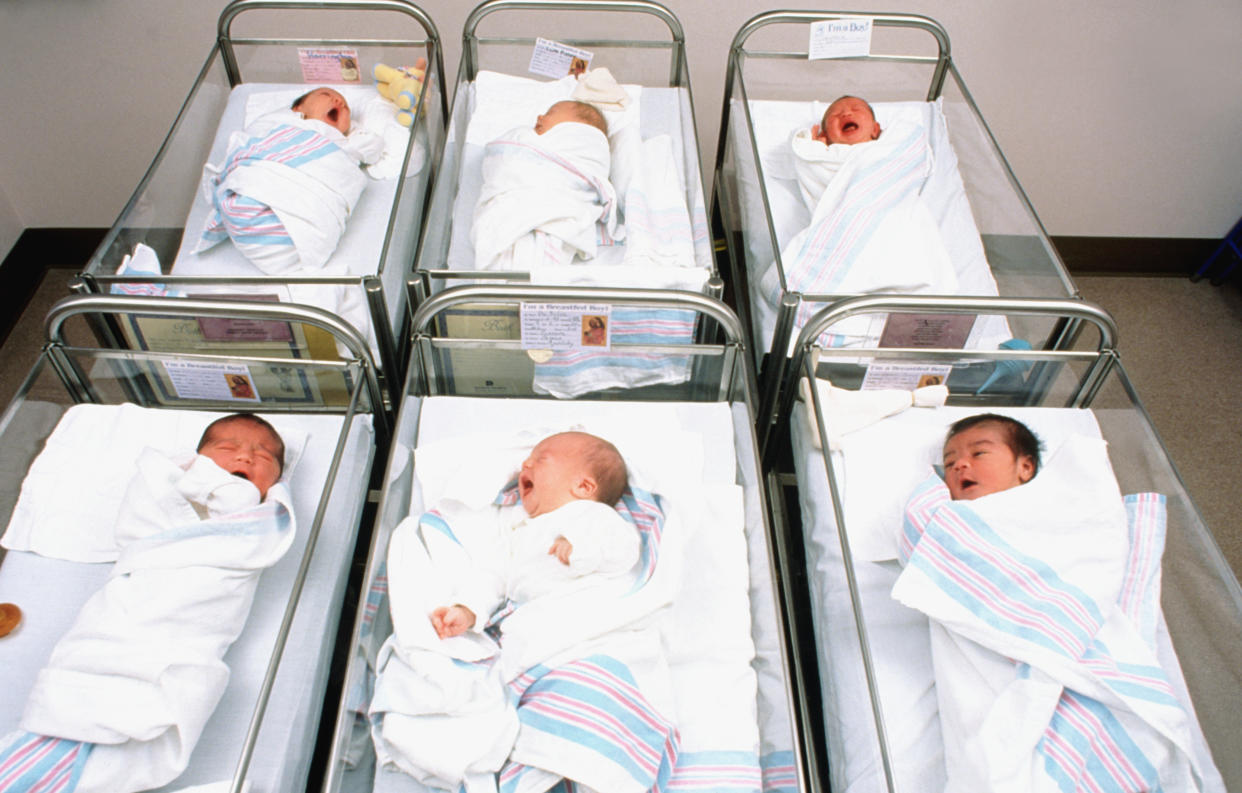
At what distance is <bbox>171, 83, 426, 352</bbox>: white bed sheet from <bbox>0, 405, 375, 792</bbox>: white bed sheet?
251 mm

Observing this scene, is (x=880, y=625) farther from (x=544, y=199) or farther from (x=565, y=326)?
(x=544, y=199)

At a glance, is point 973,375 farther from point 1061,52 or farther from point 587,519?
point 1061,52

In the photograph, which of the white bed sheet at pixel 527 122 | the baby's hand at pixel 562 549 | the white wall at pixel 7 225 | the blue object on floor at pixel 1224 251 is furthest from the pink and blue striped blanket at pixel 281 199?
the blue object on floor at pixel 1224 251

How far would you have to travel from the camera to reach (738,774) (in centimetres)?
114

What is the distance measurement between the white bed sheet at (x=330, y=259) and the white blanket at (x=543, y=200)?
211 mm

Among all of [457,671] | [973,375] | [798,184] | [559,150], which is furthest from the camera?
[798,184]

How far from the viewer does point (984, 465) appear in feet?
4.58

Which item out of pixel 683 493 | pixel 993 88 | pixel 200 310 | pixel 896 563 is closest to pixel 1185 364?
pixel 993 88

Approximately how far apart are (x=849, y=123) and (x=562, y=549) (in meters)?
1.50

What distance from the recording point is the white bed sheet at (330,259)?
160cm

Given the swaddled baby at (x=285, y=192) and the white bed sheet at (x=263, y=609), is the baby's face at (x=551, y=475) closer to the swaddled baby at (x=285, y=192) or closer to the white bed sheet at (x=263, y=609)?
the white bed sheet at (x=263, y=609)

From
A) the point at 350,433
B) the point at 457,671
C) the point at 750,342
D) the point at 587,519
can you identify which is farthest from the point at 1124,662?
the point at 350,433

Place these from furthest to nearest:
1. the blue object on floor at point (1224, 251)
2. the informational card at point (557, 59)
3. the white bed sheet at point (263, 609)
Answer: the blue object on floor at point (1224, 251) → the informational card at point (557, 59) → the white bed sheet at point (263, 609)

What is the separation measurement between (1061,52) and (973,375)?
1.57 metres
